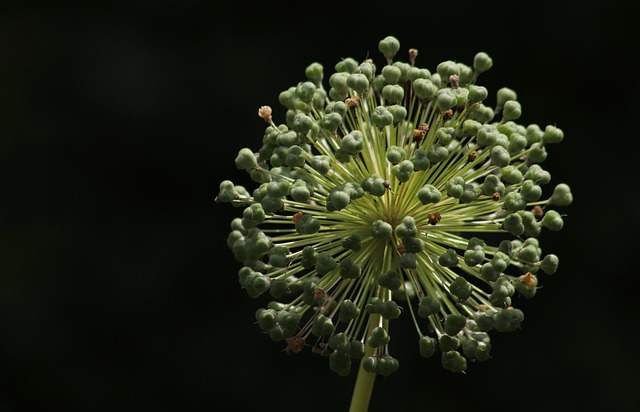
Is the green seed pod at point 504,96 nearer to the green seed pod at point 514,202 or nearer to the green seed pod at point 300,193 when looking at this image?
the green seed pod at point 514,202

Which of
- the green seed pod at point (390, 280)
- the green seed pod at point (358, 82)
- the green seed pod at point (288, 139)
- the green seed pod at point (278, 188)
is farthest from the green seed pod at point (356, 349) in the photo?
the green seed pod at point (358, 82)

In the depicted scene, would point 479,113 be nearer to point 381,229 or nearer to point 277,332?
point 381,229

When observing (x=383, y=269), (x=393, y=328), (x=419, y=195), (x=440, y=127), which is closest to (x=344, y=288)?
(x=383, y=269)

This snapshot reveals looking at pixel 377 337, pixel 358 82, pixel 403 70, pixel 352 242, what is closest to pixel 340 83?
pixel 358 82

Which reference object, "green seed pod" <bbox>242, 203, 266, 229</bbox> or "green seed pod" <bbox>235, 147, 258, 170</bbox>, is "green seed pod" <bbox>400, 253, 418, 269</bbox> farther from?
"green seed pod" <bbox>235, 147, 258, 170</bbox>

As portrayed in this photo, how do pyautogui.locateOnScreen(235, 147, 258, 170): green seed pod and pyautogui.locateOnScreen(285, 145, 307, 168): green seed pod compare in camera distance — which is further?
pyautogui.locateOnScreen(235, 147, 258, 170): green seed pod

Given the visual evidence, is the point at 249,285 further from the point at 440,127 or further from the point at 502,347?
the point at 502,347

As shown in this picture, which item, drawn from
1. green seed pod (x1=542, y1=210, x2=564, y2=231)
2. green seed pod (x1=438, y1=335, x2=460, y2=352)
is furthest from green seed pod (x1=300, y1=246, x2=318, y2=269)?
green seed pod (x1=542, y1=210, x2=564, y2=231)
